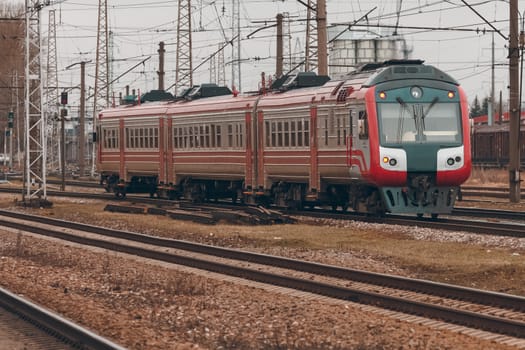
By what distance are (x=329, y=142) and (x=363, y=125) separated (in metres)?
2.10

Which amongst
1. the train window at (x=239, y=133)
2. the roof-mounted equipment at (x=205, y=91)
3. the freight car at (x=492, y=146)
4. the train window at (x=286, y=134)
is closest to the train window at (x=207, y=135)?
the train window at (x=239, y=133)

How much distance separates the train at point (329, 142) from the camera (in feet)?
78.3

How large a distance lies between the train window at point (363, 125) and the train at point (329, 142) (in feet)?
0.08

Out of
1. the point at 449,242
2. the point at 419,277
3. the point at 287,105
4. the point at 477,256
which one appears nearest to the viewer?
A: the point at 419,277

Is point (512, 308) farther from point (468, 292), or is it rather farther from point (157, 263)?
point (157, 263)

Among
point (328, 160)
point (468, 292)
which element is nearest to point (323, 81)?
point (328, 160)

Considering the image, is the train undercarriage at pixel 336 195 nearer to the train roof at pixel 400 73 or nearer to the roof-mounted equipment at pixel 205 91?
the train roof at pixel 400 73

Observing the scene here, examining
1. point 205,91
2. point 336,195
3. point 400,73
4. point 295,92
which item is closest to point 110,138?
point 205,91

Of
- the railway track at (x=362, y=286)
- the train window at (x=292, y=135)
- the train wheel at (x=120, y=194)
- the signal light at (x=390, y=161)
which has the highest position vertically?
the train window at (x=292, y=135)

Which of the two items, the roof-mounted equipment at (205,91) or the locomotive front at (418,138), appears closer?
the locomotive front at (418,138)

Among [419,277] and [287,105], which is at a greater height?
[287,105]

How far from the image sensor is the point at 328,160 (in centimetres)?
2591

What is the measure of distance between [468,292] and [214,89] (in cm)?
2401

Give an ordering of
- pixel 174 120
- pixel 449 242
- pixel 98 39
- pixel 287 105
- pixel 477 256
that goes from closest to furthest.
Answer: pixel 477 256 < pixel 449 242 < pixel 287 105 < pixel 174 120 < pixel 98 39
